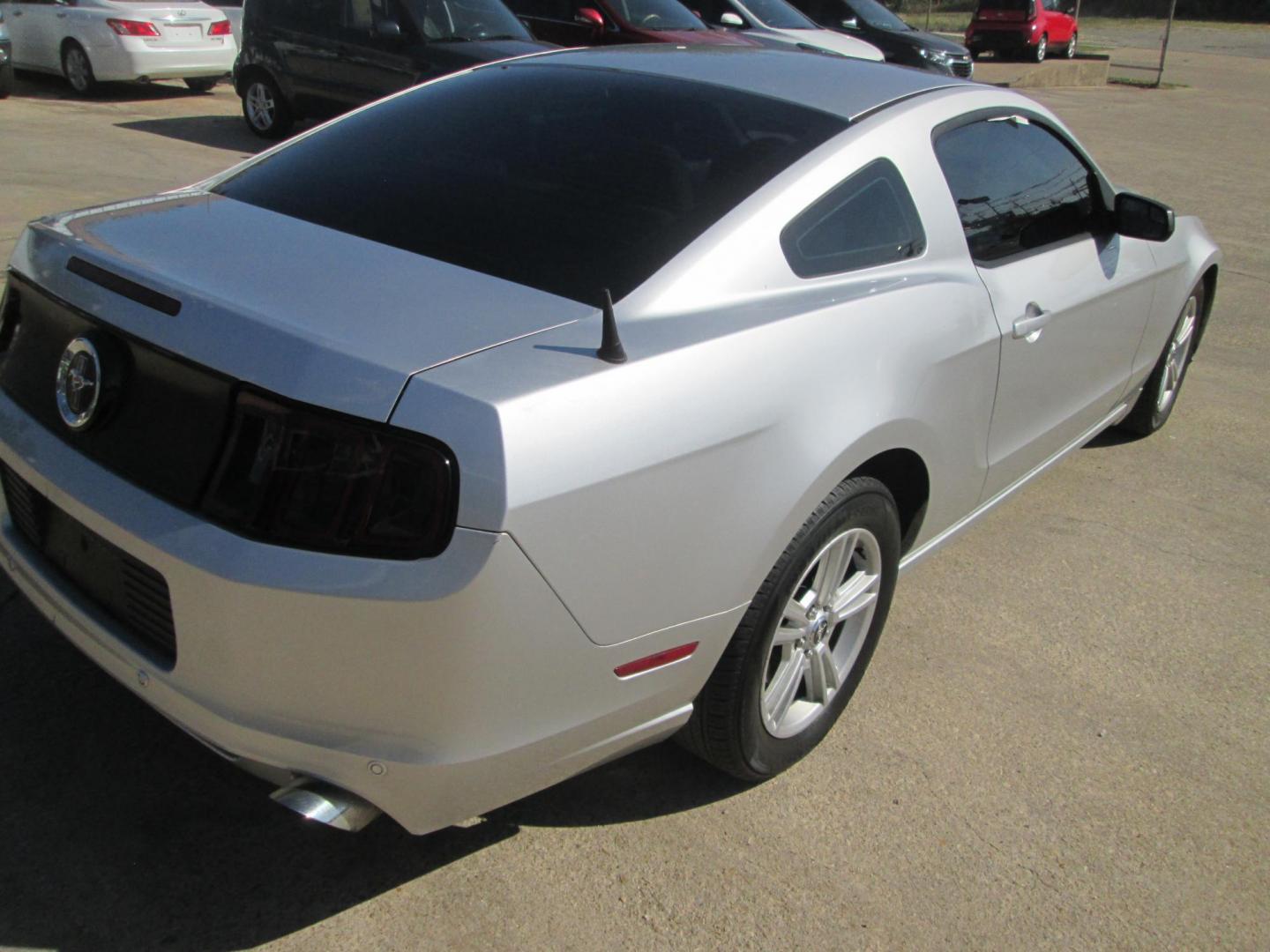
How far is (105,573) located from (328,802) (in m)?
0.63

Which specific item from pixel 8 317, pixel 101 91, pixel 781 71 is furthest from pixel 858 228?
pixel 101 91

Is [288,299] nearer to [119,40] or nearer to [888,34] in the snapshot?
[119,40]

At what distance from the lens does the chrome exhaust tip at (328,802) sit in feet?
7.19

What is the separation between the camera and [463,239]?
2688 millimetres

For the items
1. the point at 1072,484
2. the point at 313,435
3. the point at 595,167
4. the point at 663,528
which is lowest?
the point at 1072,484

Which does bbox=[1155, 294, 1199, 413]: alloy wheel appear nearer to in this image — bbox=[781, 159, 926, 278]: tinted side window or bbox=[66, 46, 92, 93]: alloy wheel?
bbox=[781, 159, 926, 278]: tinted side window

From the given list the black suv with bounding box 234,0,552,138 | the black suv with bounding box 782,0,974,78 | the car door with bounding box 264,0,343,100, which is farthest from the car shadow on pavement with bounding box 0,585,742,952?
the black suv with bounding box 782,0,974,78

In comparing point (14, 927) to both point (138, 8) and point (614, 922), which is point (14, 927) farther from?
point (138, 8)

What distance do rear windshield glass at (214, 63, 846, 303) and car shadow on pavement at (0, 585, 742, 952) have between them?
1.21 meters

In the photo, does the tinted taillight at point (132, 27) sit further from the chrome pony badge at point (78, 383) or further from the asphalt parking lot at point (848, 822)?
the chrome pony badge at point (78, 383)

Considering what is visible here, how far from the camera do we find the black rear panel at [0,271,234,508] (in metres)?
2.17

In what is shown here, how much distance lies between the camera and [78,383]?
2.38 m

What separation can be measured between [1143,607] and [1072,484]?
1.02 metres

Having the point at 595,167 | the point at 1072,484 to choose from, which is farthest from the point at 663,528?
the point at 1072,484
